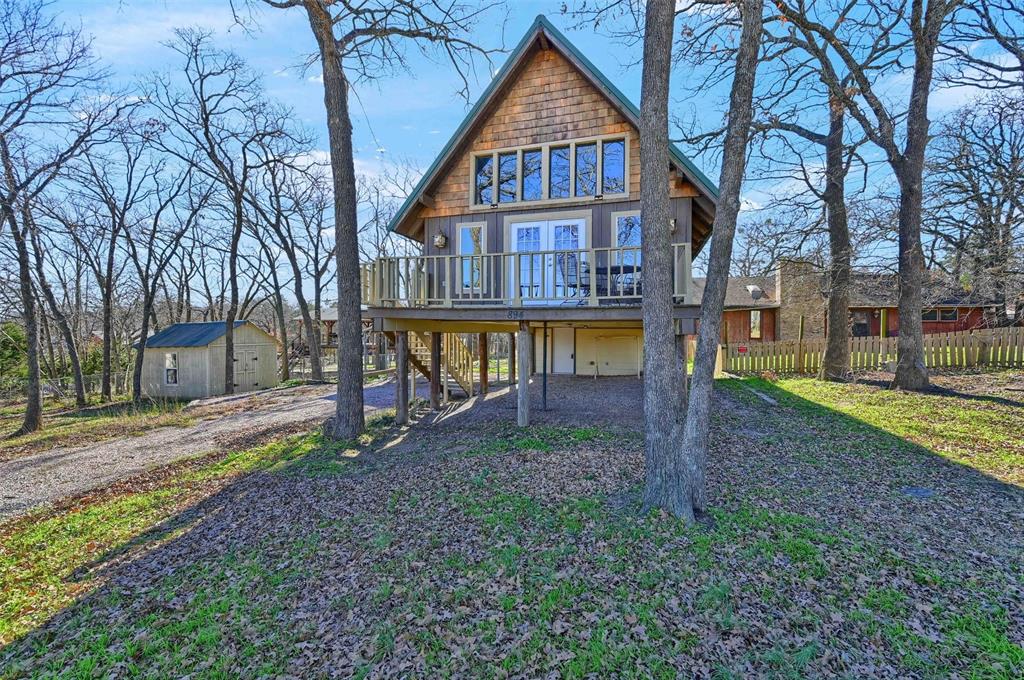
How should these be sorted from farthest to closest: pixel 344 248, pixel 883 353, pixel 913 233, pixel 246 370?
pixel 246 370, pixel 883 353, pixel 913 233, pixel 344 248

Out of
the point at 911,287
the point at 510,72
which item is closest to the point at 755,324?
the point at 911,287

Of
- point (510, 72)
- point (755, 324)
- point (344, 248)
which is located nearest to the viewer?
point (344, 248)

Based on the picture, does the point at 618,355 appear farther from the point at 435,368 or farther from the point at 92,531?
the point at 92,531

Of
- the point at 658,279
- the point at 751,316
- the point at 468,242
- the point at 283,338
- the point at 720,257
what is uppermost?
the point at 468,242

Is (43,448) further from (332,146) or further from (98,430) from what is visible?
(332,146)

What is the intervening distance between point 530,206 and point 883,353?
14022mm

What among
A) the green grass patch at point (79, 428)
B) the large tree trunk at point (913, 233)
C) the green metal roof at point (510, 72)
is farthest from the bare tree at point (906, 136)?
the green grass patch at point (79, 428)

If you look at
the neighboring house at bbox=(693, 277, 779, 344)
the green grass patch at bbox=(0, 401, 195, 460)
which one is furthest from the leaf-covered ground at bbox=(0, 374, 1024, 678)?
the neighboring house at bbox=(693, 277, 779, 344)

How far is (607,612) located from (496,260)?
8.48 meters

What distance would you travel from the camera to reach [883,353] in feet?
53.0

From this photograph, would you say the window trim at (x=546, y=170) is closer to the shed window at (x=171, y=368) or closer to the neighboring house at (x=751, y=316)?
the neighboring house at (x=751, y=316)

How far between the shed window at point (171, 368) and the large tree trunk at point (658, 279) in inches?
997

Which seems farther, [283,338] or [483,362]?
[283,338]

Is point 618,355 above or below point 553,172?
below
